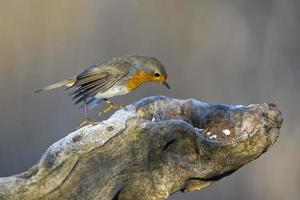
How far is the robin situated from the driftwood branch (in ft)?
1.13

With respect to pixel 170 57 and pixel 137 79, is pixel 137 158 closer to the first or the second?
pixel 137 79

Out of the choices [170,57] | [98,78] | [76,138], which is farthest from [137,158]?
[170,57]

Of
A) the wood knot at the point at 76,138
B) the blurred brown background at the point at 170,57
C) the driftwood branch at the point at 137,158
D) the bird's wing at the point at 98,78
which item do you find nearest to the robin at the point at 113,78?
the bird's wing at the point at 98,78

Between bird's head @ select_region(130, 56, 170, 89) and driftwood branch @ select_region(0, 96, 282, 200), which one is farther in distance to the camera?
bird's head @ select_region(130, 56, 170, 89)

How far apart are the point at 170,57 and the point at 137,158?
69.2 inches

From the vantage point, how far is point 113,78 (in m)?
1.75

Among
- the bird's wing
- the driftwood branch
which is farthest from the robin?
the driftwood branch

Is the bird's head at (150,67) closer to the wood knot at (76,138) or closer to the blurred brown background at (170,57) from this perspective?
the wood knot at (76,138)

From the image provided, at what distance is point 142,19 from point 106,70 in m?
1.23

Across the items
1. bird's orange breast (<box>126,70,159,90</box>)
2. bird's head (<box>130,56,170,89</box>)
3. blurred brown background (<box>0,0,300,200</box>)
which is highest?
bird's head (<box>130,56,170,89</box>)

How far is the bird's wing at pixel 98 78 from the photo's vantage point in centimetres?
167

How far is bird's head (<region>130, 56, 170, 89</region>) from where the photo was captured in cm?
174

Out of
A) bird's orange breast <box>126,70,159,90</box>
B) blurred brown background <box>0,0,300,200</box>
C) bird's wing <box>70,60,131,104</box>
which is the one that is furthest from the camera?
blurred brown background <box>0,0,300,200</box>

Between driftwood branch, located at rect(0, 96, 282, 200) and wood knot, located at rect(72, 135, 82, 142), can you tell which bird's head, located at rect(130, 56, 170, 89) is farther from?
wood knot, located at rect(72, 135, 82, 142)
